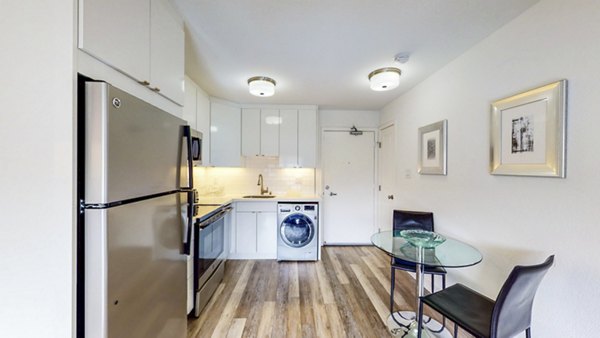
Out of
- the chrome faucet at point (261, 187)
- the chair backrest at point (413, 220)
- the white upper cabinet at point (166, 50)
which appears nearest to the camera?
the white upper cabinet at point (166, 50)

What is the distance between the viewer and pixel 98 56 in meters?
0.90

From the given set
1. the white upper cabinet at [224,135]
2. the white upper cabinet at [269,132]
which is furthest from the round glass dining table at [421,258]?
the white upper cabinet at [224,135]

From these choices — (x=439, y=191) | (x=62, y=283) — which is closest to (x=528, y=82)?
(x=439, y=191)

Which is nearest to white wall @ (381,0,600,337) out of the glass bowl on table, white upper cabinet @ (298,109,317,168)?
the glass bowl on table

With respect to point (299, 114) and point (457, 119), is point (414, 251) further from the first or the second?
point (299, 114)

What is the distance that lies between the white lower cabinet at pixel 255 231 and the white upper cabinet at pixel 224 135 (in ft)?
2.33

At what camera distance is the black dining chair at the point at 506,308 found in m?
1.16

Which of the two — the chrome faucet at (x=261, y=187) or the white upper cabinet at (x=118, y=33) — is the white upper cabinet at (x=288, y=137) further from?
the white upper cabinet at (x=118, y=33)

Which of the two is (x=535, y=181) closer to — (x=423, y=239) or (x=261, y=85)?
(x=423, y=239)

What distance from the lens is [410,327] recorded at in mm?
1928

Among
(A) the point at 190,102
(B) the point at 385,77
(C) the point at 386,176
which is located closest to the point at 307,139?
(C) the point at 386,176

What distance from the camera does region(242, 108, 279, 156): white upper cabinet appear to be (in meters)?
3.65

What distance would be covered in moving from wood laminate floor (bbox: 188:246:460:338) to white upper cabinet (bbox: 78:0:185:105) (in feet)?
6.27

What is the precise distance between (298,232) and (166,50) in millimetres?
2686
